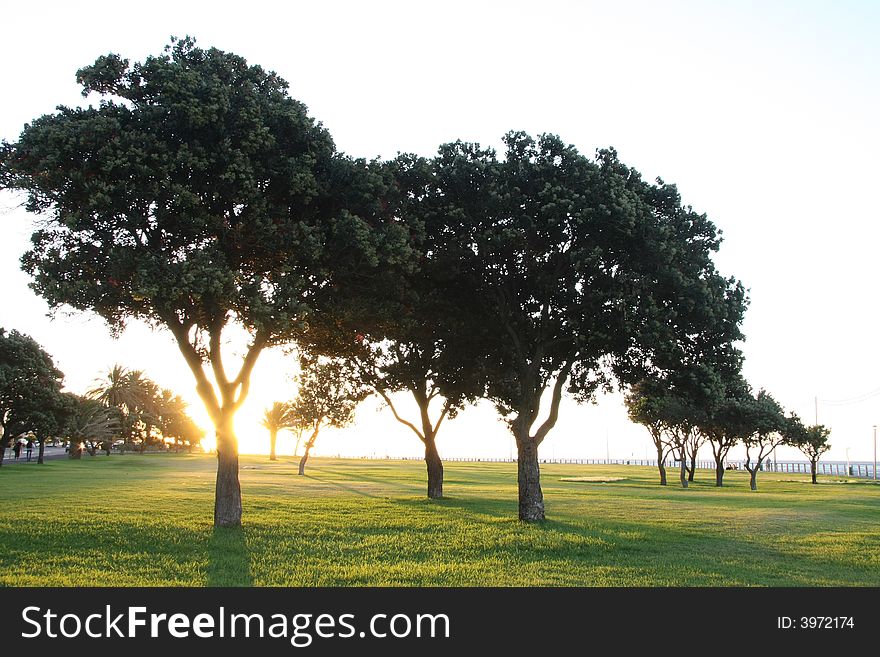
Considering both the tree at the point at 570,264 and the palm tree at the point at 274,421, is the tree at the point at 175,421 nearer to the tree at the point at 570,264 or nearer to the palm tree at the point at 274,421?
the palm tree at the point at 274,421

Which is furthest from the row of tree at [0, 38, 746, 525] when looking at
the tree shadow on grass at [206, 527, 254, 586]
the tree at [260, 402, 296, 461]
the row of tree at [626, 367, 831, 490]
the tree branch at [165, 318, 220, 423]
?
the tree at [260, 402, 296, 461]

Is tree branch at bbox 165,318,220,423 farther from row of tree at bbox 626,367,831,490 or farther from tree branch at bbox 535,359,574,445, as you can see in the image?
row of tree at bbox 626,367,831,490

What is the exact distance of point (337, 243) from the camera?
24.3 m

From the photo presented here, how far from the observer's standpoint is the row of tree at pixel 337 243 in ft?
72.7

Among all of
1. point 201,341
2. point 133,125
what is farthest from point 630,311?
point 133,125

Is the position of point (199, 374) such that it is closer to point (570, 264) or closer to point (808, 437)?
point (570, 264)

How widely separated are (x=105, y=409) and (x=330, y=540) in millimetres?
107509

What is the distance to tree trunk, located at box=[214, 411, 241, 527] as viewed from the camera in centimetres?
2602

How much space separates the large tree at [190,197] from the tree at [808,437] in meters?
74.5

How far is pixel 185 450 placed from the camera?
15750cm

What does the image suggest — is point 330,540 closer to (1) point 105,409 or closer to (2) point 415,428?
(2) point 415,428

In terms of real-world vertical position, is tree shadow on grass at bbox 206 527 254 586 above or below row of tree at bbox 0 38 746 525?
below

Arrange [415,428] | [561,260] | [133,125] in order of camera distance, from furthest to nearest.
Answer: [415,428] → [561,260] → [133,125]

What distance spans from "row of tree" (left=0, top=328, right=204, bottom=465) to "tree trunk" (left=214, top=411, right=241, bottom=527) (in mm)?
49015
